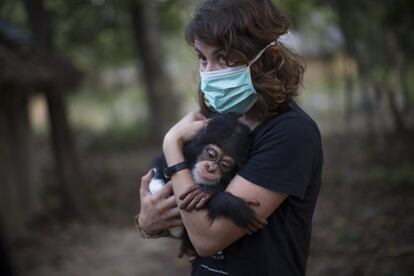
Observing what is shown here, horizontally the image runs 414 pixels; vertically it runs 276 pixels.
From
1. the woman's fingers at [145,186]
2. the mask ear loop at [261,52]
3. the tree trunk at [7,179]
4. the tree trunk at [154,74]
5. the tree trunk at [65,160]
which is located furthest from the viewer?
the tree trunk at [154,74]

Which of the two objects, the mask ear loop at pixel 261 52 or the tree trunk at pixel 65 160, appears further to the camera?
the tree trunk at pixel 65 160

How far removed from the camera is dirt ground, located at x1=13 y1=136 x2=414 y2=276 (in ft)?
16.6

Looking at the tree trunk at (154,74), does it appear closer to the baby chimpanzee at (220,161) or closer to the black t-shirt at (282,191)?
the baby chimpanzee at (220,161)

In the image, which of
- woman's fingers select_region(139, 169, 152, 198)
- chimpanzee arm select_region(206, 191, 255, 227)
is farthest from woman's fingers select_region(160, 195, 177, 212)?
chimpanzee arm select_region(206, 191, 255, 227)

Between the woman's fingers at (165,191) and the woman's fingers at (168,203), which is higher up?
the woman's fingers at (165,191)

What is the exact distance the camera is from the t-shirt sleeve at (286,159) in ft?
5.43

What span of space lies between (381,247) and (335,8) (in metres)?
3.59

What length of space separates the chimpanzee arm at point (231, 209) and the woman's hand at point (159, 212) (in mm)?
251

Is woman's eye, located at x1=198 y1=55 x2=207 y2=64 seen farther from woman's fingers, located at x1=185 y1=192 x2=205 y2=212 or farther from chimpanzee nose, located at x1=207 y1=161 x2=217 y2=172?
woman's fingers, located at x1=185 y1=192 x2=205 y2=212

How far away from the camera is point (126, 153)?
1400 cm

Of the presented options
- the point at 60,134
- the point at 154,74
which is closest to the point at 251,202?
the point at 60,134

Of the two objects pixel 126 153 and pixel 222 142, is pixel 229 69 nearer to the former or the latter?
pixel 222 142

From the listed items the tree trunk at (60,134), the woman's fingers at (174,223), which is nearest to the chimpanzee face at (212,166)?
the woman's fingers at (174,223)

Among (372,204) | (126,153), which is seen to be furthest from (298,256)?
(126,153)
